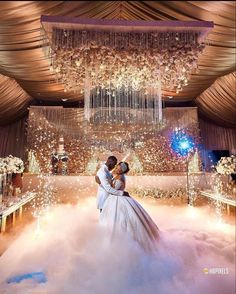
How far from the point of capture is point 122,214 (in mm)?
2973

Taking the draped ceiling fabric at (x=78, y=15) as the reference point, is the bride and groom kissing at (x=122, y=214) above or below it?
below

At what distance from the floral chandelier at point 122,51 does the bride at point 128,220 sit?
206 centimetres

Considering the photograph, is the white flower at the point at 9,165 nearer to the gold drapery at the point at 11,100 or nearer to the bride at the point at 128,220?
the gold drapery at the point at 11,100

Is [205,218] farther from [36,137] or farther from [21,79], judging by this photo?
[36,137]

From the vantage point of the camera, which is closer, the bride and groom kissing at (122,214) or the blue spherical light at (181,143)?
the bride and groom kissing at (122,214)

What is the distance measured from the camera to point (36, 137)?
27.8 ft

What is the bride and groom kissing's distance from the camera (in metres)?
2.93

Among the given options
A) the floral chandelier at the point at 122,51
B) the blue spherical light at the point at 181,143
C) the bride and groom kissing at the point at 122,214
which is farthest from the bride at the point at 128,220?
the blue spherical light at the point at 181,143

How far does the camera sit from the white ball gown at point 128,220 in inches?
115

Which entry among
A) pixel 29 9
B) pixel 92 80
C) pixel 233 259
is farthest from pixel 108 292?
pixel 92 80

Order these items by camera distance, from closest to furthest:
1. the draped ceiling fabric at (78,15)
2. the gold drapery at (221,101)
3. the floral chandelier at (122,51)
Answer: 1. the draped ceiling fabric at (78,15)
2. the floral chandelier at (122,51)
3. the gold drapery at (221,101)

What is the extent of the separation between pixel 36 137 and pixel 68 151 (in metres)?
1.24

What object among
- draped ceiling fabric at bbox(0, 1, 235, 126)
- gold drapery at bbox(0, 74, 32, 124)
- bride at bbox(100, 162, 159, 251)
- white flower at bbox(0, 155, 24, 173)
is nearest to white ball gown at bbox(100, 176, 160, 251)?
bride at bbox(100, 162, 159, 251)

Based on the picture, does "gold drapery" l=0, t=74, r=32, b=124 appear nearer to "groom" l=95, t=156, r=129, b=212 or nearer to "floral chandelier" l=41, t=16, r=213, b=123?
"floral chandelier" l=41, t=16, r=213, b=123
